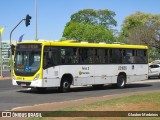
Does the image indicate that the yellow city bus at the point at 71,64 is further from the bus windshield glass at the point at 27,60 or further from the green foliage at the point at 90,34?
the green foliage at the point at 90,34

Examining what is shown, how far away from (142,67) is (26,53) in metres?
9.48

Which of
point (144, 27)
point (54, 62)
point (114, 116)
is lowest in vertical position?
point (114, 116)

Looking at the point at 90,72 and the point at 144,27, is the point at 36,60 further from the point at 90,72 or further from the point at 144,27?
the point at 144,27

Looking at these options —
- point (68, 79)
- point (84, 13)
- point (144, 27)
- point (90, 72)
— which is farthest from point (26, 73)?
point (84, 13)

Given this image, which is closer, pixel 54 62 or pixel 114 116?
pixel 114 116

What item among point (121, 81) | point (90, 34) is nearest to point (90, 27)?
point (90, 34)

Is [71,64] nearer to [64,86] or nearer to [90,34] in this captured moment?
[64,86]

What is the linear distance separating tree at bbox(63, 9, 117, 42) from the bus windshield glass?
2271 inches

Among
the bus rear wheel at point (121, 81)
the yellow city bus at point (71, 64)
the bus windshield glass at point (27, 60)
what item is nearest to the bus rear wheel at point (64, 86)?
the yellow city bus at point (71, 64)

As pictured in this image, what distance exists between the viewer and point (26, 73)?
22406mm

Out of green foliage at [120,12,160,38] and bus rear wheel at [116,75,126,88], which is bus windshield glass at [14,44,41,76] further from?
green foliage at [120,12,160,38]

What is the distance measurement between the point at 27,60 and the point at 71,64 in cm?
259

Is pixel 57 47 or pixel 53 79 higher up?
pixel 57 47

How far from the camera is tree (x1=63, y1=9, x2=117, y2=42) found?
271 ft
